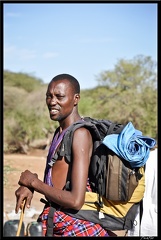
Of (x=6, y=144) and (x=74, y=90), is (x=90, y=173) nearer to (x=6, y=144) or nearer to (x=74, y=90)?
(x=74, y=90)

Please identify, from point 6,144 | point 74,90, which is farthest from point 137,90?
point 74,90

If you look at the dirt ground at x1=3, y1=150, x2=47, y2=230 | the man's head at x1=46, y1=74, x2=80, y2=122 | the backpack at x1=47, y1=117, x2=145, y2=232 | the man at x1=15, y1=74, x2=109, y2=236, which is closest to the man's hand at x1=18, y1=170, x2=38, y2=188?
the man at x1=15, y1=74, x2=109, y2=236

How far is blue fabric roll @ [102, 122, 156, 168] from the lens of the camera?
2.33 m

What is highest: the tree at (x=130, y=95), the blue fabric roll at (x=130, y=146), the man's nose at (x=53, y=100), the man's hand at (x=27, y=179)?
the tree at (x=130, y=95)

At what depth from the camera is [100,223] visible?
7.95ft

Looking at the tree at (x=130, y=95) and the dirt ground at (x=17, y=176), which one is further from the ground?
the tree at (x=130, y=95)

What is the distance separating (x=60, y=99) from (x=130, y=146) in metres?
0.40

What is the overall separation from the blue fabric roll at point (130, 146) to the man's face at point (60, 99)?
0.25 metres

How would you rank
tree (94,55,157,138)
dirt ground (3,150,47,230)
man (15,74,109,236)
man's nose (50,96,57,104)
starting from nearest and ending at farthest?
man (15,74,109,236) → man's nose (50,96,57,104) → dirt ground (3,150,47,230) → tree (94,55,157,138)

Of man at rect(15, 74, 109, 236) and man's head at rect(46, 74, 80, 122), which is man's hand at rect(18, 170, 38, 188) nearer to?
man at rect(15, 74, 109, 236)

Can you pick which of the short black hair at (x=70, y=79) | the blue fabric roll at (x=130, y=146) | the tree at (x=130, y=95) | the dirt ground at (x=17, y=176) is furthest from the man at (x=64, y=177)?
the tree at (x=130, y=95)

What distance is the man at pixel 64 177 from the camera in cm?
230

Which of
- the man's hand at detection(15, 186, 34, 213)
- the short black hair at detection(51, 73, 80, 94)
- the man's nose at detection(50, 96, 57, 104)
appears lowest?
the man's hand at detection(15, 186, 34, 213)

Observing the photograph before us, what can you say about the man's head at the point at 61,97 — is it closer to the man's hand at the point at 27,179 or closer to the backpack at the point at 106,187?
the backpack at the point at 106,187
